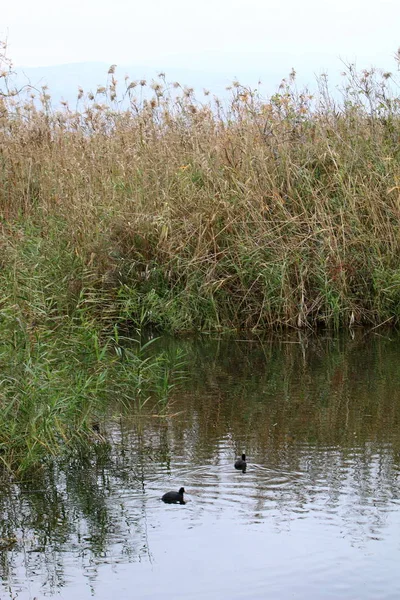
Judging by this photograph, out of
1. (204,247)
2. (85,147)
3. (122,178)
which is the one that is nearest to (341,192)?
(204,247)

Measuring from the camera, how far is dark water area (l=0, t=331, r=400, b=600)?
3787 millimetres

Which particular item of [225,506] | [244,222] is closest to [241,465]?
[225,506]

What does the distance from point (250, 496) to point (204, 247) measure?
4.40m

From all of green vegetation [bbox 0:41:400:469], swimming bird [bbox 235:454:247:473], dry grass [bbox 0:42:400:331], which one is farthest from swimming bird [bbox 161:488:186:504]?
dry grass [bbox 0:42:400:331]

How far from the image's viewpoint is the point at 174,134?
10.5 meters

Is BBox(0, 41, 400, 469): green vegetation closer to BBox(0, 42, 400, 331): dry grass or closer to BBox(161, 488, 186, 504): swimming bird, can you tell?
BBox(0, 42, 400, 331): dry grass

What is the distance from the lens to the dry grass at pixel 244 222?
28.4ft

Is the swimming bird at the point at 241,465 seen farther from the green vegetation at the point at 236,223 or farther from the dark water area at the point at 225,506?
the green vegetation at the point at 236,223

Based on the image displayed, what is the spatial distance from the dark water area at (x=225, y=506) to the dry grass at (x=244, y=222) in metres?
1.90

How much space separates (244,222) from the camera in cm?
891

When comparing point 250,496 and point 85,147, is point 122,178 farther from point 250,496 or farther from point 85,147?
point 250,496

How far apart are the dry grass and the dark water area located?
190 cm

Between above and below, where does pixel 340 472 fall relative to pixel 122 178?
below

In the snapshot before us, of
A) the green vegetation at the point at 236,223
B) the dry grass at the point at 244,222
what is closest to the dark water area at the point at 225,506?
the green vegetation at the point at 236,223
